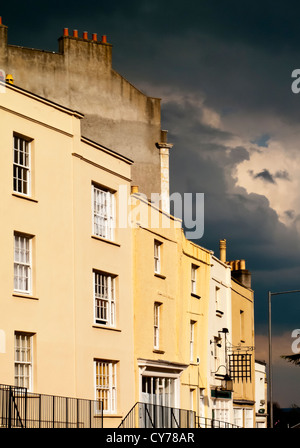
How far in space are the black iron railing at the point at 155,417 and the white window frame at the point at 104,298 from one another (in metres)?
3.68

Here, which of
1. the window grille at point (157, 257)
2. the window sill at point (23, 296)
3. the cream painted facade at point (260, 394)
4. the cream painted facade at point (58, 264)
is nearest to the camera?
the window sill at point (23, 296)

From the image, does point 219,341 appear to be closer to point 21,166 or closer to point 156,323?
point 156,323

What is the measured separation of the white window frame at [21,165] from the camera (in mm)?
34500

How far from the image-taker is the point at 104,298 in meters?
38.8

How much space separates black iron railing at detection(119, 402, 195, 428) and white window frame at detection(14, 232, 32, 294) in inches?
276

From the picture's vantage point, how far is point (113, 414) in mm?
38281

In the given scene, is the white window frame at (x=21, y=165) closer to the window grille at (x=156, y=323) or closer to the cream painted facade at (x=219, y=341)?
the window grille at (x=156, y=323)

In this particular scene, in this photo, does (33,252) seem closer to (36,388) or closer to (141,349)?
(36,388)

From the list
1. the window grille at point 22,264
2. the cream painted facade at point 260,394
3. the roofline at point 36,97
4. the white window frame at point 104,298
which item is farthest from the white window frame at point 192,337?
the cream painted facade at point 260,394

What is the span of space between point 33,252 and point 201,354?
17.8m

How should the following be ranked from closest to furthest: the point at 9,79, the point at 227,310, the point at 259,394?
the point at 9,79 < the point at 227,310 < the point at 259,394

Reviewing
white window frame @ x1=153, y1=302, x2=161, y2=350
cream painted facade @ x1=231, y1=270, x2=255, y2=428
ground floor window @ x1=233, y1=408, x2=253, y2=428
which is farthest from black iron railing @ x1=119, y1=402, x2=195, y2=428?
ground floor window @ x1=233, y1=408, x2=253, y2=428

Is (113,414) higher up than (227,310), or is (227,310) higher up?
(227,310)

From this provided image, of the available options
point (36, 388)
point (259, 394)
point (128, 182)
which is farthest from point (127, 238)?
point (259, 394)
